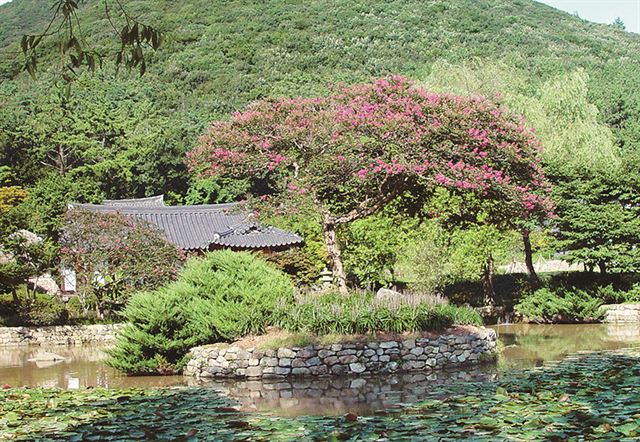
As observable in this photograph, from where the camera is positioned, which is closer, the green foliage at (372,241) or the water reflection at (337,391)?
the water reflection at (337,391)

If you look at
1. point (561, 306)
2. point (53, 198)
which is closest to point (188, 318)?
point (561, 306)

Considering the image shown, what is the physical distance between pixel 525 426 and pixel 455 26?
57.4m

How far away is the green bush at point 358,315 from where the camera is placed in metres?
10.9

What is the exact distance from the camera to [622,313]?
18344mm

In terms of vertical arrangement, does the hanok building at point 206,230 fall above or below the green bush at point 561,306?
above

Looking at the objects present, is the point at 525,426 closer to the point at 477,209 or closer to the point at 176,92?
the point at 477,209

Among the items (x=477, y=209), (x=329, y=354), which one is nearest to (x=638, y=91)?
(x=477, y=209)

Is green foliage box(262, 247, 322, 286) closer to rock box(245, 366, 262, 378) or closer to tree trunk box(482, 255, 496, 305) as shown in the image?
tree trunk box(482, 255, 496, 305)

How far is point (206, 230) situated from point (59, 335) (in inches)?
322

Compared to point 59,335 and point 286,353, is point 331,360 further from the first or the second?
point 59,335

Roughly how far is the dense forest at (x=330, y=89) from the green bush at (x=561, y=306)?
1.14 metres

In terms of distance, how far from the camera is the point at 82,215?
18.2 meters

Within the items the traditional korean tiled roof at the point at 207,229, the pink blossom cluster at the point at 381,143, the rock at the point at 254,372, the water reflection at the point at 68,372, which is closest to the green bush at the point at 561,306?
the pink blossom cluster at the point at 381,143

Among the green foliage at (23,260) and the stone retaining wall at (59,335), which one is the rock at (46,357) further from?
the green foliage at (23,260)
